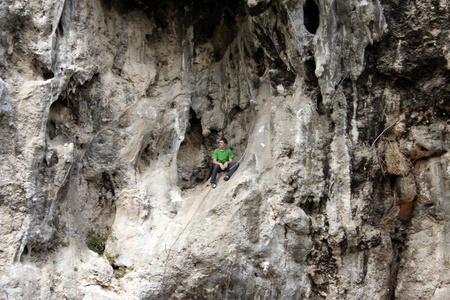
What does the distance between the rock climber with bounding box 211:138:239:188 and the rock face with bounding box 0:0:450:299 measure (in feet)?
0.66

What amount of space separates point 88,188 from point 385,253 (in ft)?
16.6

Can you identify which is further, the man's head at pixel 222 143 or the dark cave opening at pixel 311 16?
the man's head at pixel 222 143

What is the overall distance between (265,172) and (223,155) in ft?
3.33

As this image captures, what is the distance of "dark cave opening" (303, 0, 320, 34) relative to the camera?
6.66m

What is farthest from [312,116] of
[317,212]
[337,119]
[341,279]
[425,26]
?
[341,279]

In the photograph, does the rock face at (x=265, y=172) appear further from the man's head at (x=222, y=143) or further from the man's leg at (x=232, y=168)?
the man's head at (x=222, y=143)

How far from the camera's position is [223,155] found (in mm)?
7316

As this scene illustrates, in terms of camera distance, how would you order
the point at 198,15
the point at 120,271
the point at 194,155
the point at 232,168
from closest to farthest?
the point at 120,271 → the point at 232,168 → the point at 198,15 → the point at 194,155

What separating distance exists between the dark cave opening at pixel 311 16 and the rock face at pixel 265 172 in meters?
0.02

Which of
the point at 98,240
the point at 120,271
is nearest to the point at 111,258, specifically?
the point at 120,271

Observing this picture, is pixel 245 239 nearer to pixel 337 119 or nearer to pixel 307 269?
pixel 307 269

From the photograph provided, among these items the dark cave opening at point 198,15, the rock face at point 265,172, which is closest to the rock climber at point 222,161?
the rock face at point 265,172

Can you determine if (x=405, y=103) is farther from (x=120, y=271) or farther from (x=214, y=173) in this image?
(x=120, y=271)

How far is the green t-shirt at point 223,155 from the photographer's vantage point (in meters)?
7.31
